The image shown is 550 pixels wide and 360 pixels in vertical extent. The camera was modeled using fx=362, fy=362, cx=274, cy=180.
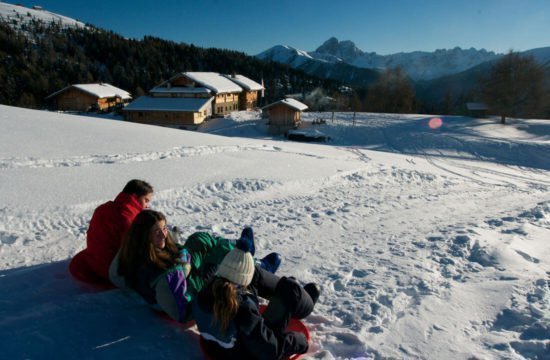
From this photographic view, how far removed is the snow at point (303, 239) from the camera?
3271 mm

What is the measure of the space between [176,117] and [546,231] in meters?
34.5

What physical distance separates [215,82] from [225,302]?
141 ft

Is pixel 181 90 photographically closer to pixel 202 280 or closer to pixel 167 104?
pixel 167 104

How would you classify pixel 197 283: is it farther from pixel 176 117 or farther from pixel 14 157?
pixel 176 117

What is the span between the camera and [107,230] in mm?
3893

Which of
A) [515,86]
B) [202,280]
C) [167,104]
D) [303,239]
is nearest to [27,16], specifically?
[167,104]

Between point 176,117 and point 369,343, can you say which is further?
point 176,117

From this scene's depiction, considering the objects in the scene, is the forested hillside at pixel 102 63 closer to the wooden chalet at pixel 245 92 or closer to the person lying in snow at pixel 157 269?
the wooden chalet at pixel 245 92

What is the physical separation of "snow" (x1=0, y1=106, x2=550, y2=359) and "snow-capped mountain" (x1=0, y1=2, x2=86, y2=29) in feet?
308

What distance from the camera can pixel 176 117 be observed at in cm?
3694

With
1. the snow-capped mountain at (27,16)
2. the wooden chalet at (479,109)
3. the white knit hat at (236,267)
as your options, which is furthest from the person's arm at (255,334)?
the snow-capped mountain at (27,16)

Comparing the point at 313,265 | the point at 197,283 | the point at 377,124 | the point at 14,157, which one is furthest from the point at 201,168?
the point at 377,124

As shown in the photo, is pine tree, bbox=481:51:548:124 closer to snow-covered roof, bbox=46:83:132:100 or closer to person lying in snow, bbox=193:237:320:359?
person lying in snow, bbox=193:237:320:359

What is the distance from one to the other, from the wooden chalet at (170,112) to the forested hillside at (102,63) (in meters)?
21.9
